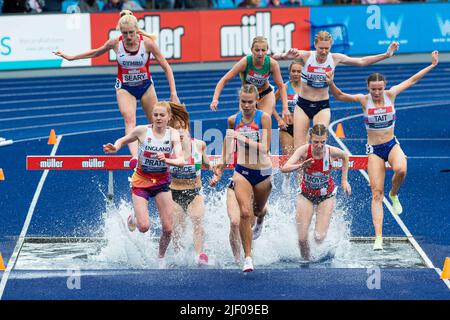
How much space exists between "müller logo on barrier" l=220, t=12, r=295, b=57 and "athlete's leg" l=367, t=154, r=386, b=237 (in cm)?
1305

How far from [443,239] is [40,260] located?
4.29m

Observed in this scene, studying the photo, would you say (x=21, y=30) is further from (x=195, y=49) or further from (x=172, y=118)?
(x=172, y=118)

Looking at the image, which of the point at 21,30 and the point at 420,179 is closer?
the point at 420,179

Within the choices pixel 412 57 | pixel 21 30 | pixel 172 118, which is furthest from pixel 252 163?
pixel 412 57

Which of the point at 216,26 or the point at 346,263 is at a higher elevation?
the point at 216,26

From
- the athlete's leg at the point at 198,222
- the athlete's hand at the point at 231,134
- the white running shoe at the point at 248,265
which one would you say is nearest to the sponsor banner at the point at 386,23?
the athlete's leg at the point at 198,222

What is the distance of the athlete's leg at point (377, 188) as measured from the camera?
1118cm

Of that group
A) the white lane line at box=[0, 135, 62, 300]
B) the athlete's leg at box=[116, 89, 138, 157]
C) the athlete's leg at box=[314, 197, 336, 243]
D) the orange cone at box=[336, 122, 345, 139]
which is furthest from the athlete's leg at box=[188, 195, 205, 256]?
the orange cone at box=[336, 122, 345, 139]

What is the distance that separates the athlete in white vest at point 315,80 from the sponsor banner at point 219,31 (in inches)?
473

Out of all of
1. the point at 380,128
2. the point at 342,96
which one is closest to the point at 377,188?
the point at 380,128

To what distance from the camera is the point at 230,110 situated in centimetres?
2062

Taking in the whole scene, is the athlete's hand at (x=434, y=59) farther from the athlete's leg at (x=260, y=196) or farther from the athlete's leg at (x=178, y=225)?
the athlete's leg at (x=178, y=225)

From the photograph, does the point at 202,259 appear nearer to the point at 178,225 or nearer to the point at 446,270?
the point at 178,225

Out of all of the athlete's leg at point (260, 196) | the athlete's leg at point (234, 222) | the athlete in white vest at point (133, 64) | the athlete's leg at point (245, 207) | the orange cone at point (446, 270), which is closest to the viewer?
the orange cone at point (446, 270)
